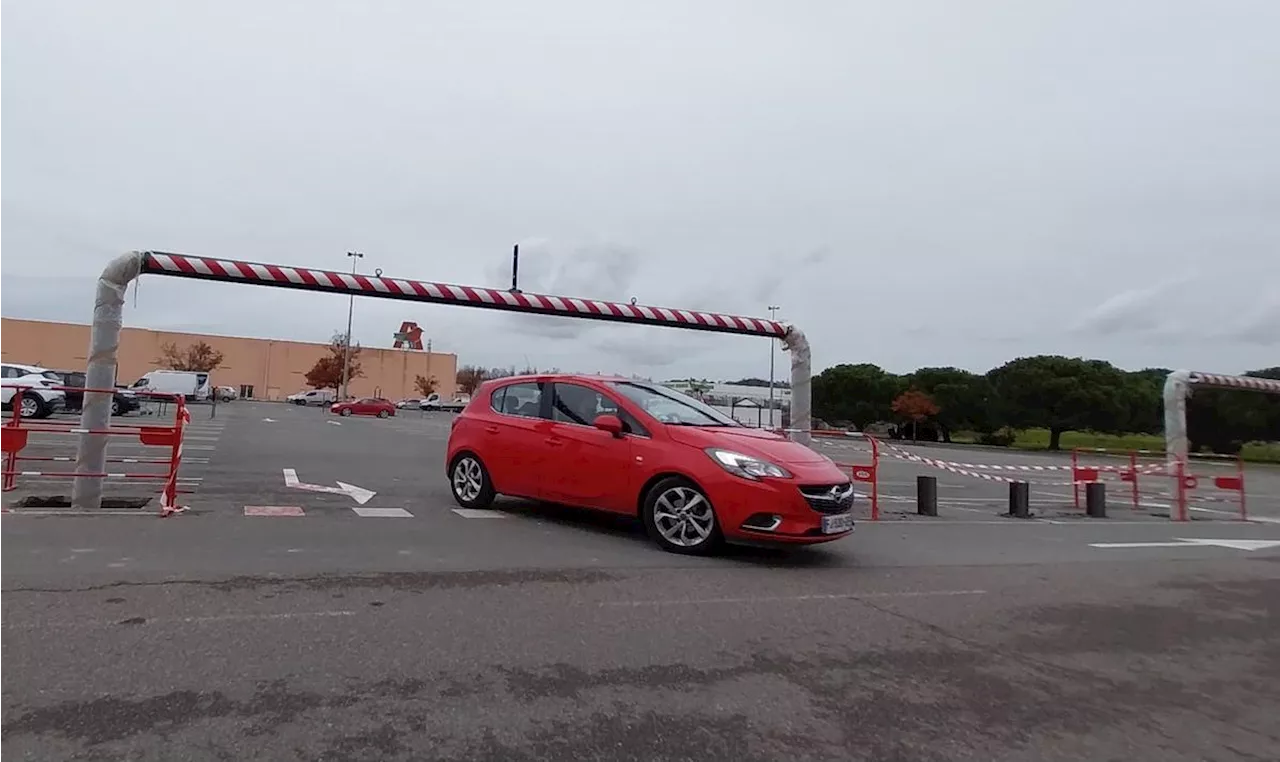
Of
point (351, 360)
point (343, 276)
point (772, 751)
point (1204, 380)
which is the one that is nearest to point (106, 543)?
point (343, 276)

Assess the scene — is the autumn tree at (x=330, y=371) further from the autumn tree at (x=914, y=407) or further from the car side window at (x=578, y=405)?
the car side window at (x=578, y=405)

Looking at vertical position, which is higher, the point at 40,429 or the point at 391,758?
the point at 40,429

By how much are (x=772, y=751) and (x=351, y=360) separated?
325 ft

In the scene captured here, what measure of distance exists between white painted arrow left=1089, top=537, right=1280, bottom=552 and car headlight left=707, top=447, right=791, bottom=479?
5.60 metres

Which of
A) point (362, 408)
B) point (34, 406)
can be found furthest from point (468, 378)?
point (34, 406)

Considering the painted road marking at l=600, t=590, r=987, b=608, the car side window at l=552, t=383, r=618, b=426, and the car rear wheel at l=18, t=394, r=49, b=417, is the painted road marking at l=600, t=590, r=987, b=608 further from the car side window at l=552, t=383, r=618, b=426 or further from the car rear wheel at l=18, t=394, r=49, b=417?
the car rear wheel at l=18, t=394, r=49, b=417

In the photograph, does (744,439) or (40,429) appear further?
(40,429)

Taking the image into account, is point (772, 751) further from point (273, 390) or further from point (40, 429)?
point (273, 390)

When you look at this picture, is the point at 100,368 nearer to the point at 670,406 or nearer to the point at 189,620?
the point at 189,620

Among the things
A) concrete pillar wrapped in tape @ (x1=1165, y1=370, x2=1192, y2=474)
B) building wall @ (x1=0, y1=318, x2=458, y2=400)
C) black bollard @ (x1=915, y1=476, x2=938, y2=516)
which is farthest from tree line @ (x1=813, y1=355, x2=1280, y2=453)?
building wall @ (x1=0, y1=318, x2=458, y2=400)

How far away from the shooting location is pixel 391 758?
3158mm

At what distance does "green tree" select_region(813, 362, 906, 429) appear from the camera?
227 ft

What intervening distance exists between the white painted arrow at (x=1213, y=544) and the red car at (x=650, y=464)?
→ 5167 millimetres

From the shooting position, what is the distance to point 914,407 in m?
63.0
